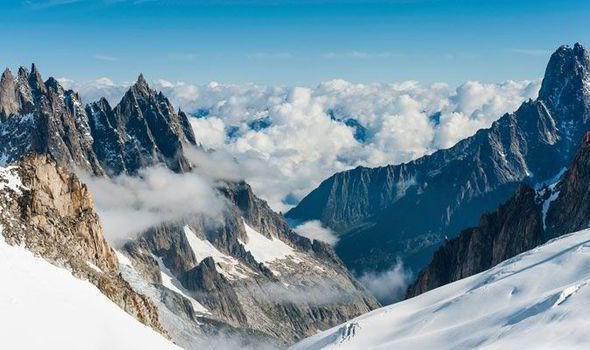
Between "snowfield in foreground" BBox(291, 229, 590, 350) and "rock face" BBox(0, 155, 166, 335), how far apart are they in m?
31.0

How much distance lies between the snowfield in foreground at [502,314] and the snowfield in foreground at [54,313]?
2834 cm

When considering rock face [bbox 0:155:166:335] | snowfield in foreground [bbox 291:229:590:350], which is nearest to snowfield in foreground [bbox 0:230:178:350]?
rock face [bbox 0:155:166:335]

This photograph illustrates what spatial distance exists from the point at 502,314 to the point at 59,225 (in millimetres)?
68926

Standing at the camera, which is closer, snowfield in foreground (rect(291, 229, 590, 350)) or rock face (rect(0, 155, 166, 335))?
snowfield in foreground (rect(291, 229, 590, 350))

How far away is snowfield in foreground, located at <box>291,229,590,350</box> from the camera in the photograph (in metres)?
74.1

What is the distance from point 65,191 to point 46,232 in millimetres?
26905

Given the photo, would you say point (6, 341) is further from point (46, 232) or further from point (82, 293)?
point (46, 232)

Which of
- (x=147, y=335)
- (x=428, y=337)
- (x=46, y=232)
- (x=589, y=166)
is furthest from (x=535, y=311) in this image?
(x=589, y=166)

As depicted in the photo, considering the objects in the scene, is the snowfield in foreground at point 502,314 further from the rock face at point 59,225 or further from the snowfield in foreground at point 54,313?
the rock face at point 59,225

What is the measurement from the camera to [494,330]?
8031cm

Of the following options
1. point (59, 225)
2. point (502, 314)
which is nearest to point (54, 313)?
point (59, 225)

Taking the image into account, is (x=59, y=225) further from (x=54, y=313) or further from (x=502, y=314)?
(x=502, y=314)

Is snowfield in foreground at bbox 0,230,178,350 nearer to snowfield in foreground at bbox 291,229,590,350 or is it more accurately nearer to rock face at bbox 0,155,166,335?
rock face at bbox 0,155,166,335

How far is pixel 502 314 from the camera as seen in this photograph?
85.8 m
